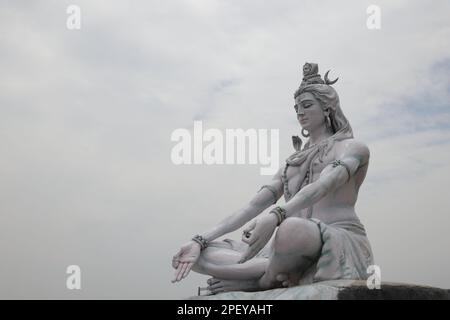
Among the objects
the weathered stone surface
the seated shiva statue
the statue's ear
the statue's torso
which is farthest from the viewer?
the statue's ear

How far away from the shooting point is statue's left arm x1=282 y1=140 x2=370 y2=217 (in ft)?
21.9

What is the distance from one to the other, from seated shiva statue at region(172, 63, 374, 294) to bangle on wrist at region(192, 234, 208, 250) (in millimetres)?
11

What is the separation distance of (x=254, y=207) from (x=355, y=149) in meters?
1.38

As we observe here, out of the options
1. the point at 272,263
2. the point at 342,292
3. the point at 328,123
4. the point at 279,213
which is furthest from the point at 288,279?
the point at 328,123

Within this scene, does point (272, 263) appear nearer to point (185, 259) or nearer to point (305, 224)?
point (305, 224)

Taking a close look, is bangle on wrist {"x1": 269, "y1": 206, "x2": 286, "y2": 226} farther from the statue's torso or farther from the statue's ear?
the statue's ear

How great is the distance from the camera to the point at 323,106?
7578mm

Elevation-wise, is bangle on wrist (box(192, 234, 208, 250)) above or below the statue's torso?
below

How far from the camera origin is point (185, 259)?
7.10 m

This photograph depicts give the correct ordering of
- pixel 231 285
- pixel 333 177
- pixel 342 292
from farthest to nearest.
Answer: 1. pixel 231 285
2. pixel 333 177
3. pixel 342 292

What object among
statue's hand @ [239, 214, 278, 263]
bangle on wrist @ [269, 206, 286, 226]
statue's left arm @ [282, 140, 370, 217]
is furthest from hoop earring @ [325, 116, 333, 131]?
statue's hand @ [239, 214, 278, 263]

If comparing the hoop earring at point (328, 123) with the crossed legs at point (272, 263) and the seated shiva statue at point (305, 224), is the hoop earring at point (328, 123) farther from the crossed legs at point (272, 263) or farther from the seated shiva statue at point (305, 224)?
the crossed legs at point (272, 263)
